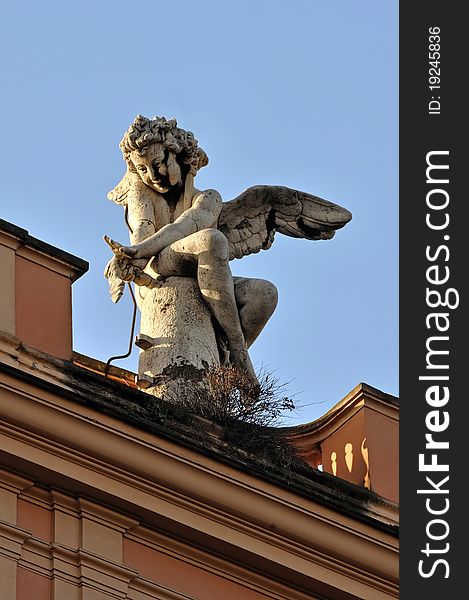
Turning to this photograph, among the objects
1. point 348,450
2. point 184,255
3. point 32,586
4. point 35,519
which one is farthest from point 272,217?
point 32,586

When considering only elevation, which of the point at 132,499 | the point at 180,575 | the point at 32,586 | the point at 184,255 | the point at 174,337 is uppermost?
the point at 184,255

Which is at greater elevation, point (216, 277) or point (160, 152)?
point (160, 152)

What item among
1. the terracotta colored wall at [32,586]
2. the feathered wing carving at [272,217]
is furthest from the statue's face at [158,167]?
the terracotta colored wall at [32,586]

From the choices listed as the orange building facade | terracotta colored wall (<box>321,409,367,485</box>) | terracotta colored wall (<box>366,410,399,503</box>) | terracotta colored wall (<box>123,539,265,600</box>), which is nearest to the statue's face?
the orange building facade

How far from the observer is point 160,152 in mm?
17625

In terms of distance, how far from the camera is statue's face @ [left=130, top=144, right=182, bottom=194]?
1761cm

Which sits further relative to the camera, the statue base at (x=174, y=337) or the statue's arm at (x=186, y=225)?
the statue's arm at (x=186, y=225)

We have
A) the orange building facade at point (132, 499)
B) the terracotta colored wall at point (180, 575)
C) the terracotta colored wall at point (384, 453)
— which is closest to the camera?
the orange building facade at point (132, 499)

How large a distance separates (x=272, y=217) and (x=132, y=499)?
146 inches

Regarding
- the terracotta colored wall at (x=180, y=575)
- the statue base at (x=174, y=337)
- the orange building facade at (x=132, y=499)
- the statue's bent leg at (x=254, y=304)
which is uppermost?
the statue's bent leg at (x=254, y=304)

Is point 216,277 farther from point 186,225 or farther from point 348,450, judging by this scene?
point 348,450

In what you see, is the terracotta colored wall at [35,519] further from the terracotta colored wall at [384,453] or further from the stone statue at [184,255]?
the terracotta colored wall at [384,453]

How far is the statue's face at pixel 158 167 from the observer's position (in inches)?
693

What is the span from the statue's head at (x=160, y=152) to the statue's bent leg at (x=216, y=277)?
2.27ft
